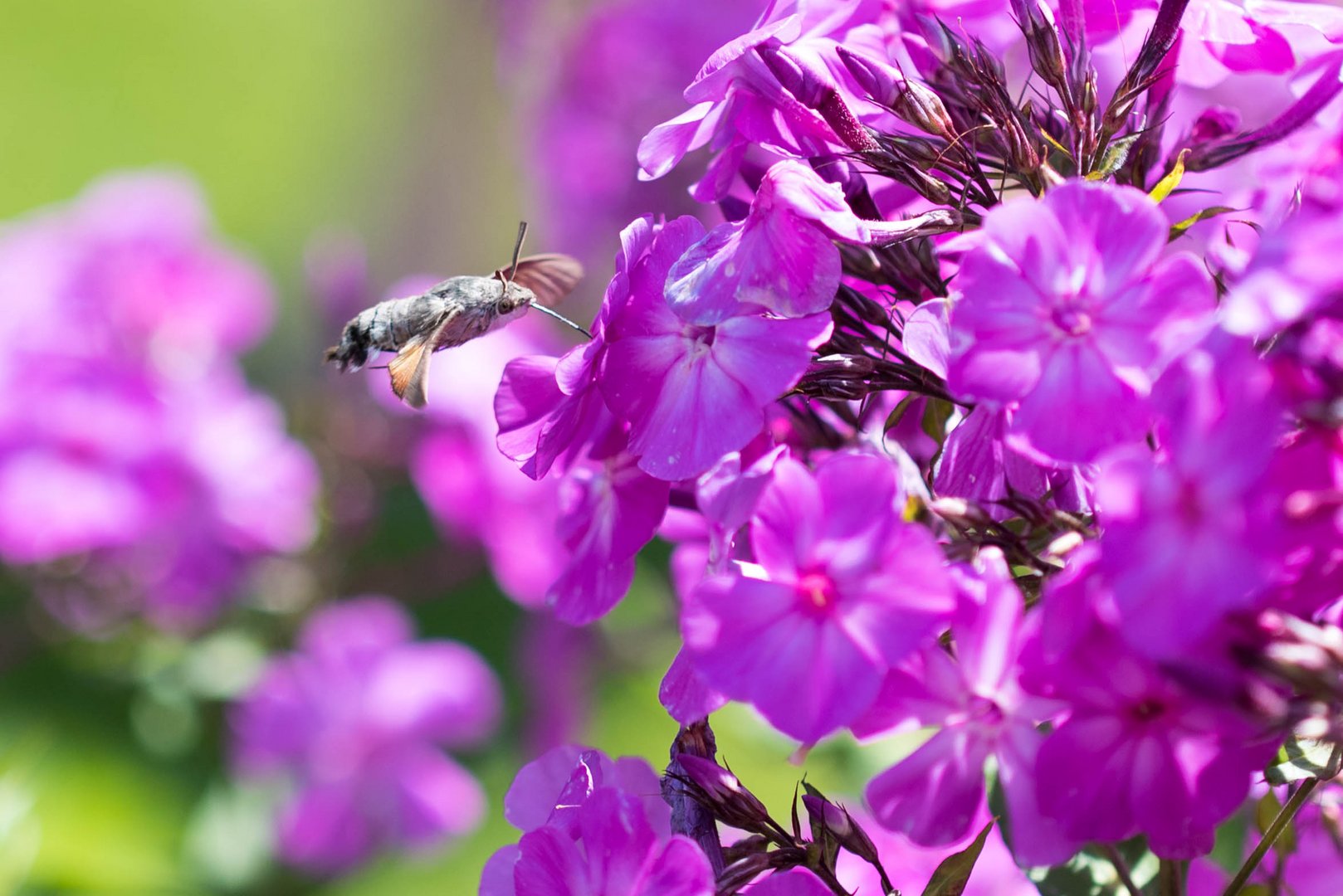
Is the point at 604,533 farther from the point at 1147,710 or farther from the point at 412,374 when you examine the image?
the point at 1147,710

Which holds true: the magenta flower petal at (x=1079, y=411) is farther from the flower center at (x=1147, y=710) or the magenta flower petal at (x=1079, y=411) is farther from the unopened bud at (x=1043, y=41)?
the unopened bud at (x=1043, y=41)

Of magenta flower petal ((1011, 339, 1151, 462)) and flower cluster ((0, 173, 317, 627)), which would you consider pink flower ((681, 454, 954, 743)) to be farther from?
flower cluster ((0, 173, 317, 627))

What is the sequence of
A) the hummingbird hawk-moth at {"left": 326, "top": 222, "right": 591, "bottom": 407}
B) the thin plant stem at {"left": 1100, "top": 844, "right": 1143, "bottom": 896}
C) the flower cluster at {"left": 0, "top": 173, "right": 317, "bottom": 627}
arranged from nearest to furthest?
1. the thin plant stem at {"left": 1100, "top": 844, "right": 1143, "bottom": 896}
2. the hummingbird hawk-moth at {"left": 326, "top": 222, "right": 591, "bottom": 407}
3. the flower cluster at {"left": 0, "top": 173, "right": 317, "bottom": 627}

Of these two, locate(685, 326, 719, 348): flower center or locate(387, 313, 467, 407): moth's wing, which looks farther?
locate(387, 313, 467, 407): moth's wing

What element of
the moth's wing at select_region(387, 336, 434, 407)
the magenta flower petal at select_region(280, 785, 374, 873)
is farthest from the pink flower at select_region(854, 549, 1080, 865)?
the magenta flower petal at select_region(280, 785, 374, 873)

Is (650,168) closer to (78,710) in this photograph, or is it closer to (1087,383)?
(1087,383)

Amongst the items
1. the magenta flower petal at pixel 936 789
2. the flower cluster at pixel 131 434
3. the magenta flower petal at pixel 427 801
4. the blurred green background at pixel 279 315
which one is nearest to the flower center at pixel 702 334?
the magenta flower petal at pixel 936 789

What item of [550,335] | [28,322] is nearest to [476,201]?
[550,335]

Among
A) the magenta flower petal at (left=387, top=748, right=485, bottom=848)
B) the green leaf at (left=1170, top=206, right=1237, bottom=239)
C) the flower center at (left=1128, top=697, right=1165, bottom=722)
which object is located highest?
the magenta flower petal at (left=387, top=748, right=485, bottom=848)

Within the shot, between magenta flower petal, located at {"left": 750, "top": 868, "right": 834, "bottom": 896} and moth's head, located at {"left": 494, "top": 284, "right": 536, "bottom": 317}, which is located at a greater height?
moth's head, located at {"left": 494, "top": 284, "right": 536, "bottom": 317}
